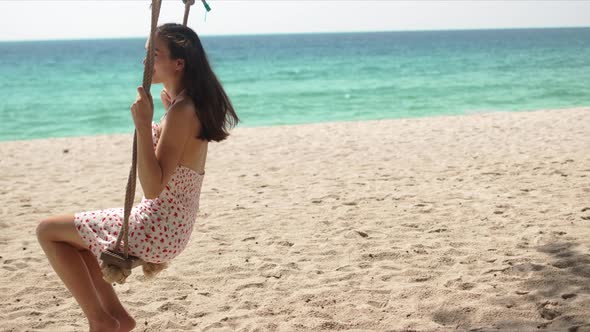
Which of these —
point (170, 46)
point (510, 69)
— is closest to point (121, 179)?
point (170, 46)

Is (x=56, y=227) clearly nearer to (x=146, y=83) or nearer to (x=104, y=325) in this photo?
(x=104, y=325)

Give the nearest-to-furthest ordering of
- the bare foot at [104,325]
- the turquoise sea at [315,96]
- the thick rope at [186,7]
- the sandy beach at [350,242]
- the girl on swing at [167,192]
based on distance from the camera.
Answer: the girl on swing at [167,192], the bare foot at [104,325], the thick rope at [186,7], the sandy beach at [350,242], the turquoise sea at [315,96]

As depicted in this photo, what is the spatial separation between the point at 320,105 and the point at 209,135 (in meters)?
18.4

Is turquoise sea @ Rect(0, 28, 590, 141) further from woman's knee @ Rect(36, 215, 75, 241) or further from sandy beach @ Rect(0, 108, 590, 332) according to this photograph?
woman's knee @ Rect(36, 215, 75, 241)

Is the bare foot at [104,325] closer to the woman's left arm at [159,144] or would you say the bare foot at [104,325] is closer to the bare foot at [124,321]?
the bare foot at [124,321]

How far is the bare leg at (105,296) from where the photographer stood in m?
2.80

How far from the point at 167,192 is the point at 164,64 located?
54 centimetres

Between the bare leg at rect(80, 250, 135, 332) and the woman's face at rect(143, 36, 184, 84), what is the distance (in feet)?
2.82

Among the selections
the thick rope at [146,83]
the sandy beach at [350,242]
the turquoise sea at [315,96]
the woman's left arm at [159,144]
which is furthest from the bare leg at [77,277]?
the turquoise sea at [315,96]

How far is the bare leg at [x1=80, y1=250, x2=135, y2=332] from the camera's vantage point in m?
2.80

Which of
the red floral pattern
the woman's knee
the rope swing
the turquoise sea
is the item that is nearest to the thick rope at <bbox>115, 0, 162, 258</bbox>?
the rope swing

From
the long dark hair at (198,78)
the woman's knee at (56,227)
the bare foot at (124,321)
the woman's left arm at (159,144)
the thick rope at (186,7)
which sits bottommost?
the bare foot at (124,321)

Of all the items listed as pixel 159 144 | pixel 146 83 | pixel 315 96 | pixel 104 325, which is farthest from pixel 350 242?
pixel 315 96

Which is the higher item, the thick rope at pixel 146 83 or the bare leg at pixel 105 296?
the thick rope at pixel 146 83
